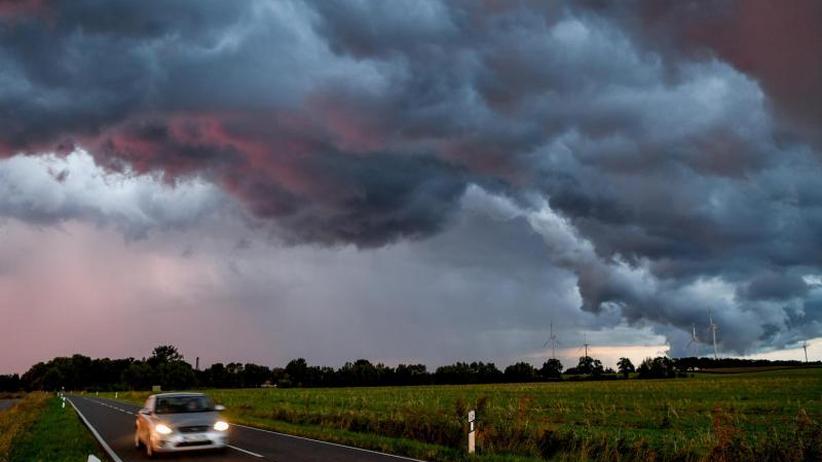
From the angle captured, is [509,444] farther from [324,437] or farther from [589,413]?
[589,413]

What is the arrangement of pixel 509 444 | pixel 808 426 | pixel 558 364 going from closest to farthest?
1. pixel 808 426
2. pixel 509 444
3. pixel 558 364

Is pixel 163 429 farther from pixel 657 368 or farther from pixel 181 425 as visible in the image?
pixel 657 368

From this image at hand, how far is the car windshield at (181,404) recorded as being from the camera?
55.1ft

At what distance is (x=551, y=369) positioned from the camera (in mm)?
168000

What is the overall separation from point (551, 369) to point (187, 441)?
A: 16160 centimetres

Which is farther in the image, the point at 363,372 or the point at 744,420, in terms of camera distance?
the point at 363,372

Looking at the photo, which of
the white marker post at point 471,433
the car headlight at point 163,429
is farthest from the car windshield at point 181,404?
the white marker post at point 471,433

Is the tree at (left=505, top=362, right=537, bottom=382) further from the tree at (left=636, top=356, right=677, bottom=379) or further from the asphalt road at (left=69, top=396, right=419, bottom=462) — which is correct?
the asphalt road at (left=69, top=396, right=419, bottom=462)

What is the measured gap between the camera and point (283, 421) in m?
30.0

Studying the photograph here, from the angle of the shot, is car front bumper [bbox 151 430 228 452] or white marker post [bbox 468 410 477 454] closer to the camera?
car front bumper [bbox 151 430 228 452]

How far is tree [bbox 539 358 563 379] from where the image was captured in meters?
162

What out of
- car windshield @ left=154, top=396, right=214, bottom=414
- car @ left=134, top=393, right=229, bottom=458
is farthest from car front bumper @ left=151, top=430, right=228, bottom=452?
car windshield @ left=154, top=396, right=214, bottom=414

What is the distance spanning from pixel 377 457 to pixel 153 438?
5.78 metres

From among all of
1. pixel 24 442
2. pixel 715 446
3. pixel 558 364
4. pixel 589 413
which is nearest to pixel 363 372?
pixel 558 364
